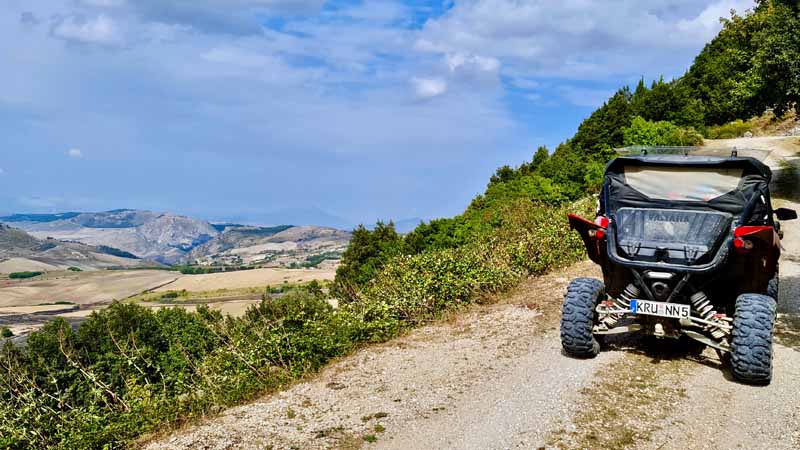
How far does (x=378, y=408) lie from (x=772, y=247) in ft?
14.8

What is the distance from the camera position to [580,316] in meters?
7.39

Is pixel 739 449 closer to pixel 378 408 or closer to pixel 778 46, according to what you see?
pixel 378 408

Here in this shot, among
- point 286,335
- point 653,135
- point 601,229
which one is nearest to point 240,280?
point 653,135

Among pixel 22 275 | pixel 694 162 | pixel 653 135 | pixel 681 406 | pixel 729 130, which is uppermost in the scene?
pixel 729 130

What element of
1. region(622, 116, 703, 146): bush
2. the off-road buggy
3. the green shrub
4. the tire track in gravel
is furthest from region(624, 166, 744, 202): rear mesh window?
the green shrub

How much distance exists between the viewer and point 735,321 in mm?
6656

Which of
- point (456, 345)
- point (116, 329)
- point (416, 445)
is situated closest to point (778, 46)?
point (456, 345)

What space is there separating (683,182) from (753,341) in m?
1.95

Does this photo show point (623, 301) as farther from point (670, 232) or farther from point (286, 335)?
point (286, 335)

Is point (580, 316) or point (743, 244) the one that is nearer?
point (743, 244)

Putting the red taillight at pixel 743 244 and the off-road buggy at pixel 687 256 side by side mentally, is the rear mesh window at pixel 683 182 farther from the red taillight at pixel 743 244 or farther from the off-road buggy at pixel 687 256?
the red taillight at pixel 743 244

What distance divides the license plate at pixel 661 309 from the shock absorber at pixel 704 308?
14 centimetres

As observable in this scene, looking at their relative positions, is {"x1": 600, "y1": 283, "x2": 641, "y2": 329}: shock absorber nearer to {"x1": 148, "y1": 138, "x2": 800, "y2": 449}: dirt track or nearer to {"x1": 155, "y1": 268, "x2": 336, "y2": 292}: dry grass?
{"x1": 148, "y1": 138, "x2": 800, "y2": 449}: dirt track

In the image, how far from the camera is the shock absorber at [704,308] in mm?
6883
